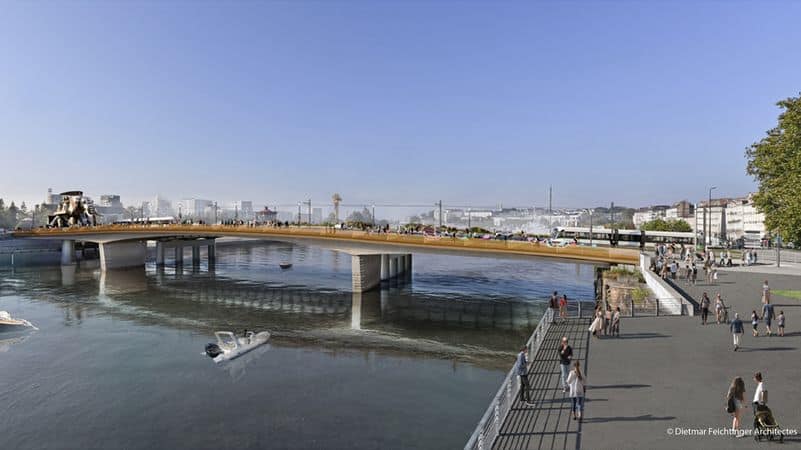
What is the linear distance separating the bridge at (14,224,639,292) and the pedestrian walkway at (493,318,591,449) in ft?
74.9

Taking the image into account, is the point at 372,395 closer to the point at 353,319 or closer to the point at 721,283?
the point at 353,319

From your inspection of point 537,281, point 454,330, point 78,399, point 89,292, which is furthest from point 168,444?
point 537,281

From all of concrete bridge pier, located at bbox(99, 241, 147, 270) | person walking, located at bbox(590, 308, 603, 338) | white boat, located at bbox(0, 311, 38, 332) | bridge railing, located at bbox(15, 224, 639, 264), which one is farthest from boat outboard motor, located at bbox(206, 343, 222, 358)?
concrete bridge pier, located at bbox(99, 241, 147, 270)

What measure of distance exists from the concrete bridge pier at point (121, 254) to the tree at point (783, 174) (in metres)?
93.8

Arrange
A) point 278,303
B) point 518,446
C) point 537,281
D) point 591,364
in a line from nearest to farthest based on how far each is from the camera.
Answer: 1. point 518,446
2. point 591,364
3. point 278,303
4. point 537,281

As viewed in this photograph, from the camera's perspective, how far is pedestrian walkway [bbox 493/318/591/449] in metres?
11.4

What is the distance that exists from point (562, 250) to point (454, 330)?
12.4 meters

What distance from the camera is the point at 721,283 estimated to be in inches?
1339

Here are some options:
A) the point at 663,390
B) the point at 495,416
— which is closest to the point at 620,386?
the point at 663,390

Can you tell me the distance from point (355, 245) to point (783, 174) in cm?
4284

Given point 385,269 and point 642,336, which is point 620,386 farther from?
point 385,269

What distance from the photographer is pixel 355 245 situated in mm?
54281

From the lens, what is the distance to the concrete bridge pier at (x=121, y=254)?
79438 millimetres

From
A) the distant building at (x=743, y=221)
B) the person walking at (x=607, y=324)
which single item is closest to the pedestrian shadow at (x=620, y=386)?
the person walking at (x=607, y=324)
